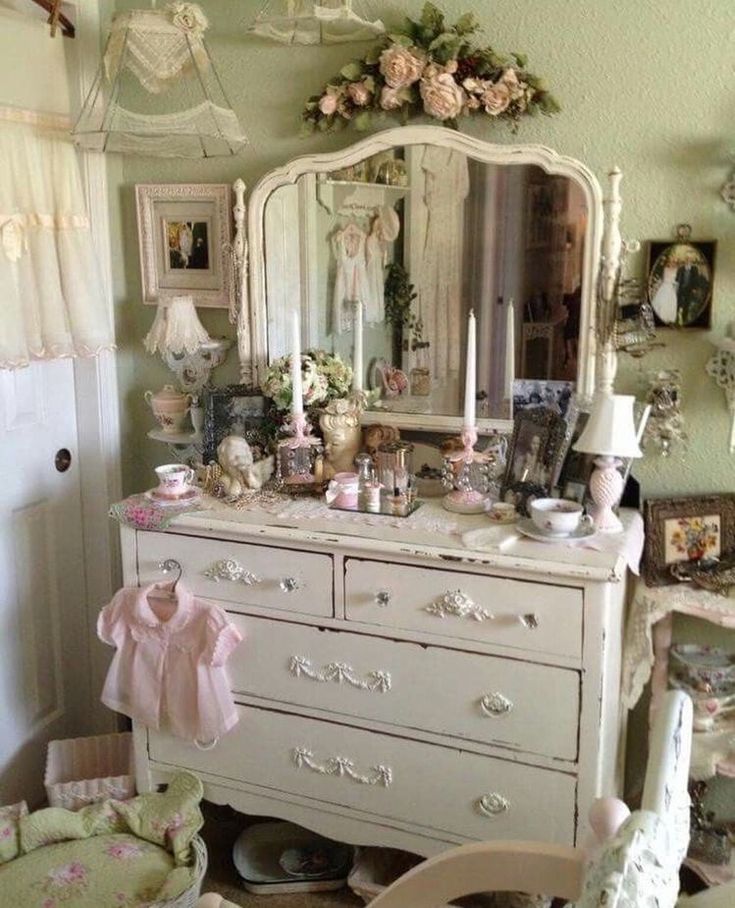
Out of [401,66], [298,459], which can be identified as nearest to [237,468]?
[298,459]

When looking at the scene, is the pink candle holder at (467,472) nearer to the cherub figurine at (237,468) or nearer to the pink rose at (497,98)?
the cherub figurine at (237,468)

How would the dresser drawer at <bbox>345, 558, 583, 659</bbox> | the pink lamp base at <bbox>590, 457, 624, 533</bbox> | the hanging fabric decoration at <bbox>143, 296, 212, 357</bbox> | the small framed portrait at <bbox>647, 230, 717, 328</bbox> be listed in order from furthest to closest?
the hanging fabric decoration at <bbox>143, 296, 212, 357</bbox> → the small framed portrait at <bbox>647, 230, 717, 328</bbox> → the pink lamp base at <bbox>590, 457, 624, 533</bbox> → the dresser drawer at <bbox>345, 558, 583, 659</bbox>

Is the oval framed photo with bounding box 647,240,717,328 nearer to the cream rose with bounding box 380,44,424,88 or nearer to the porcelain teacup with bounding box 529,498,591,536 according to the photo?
the porcelain teacup with bounding box 529,498,591,536

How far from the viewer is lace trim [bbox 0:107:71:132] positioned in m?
2.14

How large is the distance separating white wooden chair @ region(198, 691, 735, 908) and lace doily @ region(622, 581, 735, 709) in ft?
Result: 2.79

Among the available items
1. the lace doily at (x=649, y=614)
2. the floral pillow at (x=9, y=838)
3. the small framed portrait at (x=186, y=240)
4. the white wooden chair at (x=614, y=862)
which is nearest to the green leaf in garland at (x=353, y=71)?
the small framed portrait at (x=186, y=240)

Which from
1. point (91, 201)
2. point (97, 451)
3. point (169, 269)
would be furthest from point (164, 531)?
point (91, 201)

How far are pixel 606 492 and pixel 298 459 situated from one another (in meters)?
0.71

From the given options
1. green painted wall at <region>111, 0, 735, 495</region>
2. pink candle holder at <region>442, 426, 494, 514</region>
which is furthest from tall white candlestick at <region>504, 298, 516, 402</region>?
green painted wall at <region>111, 0, 735, 495</region>

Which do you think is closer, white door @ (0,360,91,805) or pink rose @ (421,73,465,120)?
pink rose @ (421,73,465,120)

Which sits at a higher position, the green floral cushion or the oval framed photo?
the oval framed photo

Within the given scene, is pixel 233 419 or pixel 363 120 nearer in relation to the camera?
pixel 363 120

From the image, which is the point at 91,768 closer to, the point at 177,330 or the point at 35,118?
the point at 177,330

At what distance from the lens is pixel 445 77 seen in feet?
6.63
